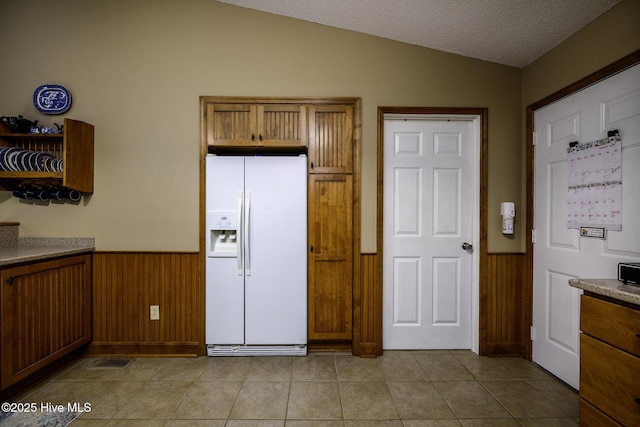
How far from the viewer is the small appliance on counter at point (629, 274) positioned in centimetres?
152

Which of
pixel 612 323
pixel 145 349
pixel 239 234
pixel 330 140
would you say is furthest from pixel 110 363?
pixel 612 323

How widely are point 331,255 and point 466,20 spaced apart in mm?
2125

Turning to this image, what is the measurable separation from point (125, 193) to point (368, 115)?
2.28 meters

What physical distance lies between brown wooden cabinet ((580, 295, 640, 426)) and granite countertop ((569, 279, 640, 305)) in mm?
52

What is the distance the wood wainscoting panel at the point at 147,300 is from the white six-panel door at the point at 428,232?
176 cm

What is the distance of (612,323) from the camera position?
56.7 inches

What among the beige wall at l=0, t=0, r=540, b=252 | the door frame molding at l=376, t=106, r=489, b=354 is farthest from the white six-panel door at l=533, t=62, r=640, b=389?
the door frame molding at l=376, t=106, r=489, b=354

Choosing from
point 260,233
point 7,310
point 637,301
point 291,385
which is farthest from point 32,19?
point 637,301

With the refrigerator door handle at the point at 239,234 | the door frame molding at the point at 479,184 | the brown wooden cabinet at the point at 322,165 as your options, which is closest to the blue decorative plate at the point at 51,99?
the brown wooden cabinet at the point at 322,165

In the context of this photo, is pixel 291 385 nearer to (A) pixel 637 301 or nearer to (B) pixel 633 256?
(A) pixel 637 301

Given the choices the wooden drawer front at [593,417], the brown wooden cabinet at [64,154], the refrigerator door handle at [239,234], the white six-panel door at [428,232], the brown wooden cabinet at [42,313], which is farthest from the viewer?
the white six-panel door at [428,232]

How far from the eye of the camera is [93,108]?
270cm

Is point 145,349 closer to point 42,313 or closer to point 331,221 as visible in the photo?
point 42,313

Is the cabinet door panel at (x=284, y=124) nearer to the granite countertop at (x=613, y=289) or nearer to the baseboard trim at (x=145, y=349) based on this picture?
the baseboard trim at (x=145, y=349)
